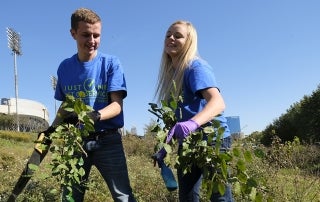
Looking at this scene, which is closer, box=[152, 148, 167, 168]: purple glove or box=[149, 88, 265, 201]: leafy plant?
box=[149, 88, 265, 201]: leafy plant

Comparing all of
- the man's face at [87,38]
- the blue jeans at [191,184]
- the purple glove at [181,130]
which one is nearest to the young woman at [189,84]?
the blue jeans at [191,184]

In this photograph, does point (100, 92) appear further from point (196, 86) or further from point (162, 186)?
point (162, 186)

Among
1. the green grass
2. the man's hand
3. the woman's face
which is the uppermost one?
the woman's face

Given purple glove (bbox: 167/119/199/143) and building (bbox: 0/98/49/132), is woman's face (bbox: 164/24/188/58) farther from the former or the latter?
building (bbox: 0/98/49/132)

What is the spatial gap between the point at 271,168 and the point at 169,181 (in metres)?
2.86

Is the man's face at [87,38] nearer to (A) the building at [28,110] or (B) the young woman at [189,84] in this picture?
(B) the young woman at [189,84]

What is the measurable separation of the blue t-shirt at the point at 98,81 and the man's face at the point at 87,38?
6cm

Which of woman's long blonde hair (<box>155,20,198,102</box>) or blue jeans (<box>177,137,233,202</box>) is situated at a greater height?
woman's long blonde hair (<box>155,20,198,102</box>)

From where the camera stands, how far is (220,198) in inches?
90.8

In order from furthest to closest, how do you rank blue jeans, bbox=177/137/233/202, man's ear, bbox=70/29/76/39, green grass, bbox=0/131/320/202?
1. green grass, bbox=0/131/320/202
2. man's ear, bbox=70/29/76/39
3. blue jeans, bbox=177/137/233/202

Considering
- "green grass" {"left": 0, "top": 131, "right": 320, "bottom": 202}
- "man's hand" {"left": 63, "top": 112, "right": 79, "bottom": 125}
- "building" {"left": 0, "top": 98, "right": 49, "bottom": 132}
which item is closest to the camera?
"man's hand" {"left": 63, "top": 112, "right": 79, "bottom": 125}

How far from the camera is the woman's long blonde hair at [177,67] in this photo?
8.09 feet

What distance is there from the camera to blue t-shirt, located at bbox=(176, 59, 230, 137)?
7.64ft

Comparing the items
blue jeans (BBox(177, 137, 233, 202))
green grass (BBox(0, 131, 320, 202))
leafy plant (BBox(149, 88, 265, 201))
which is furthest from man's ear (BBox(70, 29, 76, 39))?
green grass (BBox(0, 131, 320, 202))
